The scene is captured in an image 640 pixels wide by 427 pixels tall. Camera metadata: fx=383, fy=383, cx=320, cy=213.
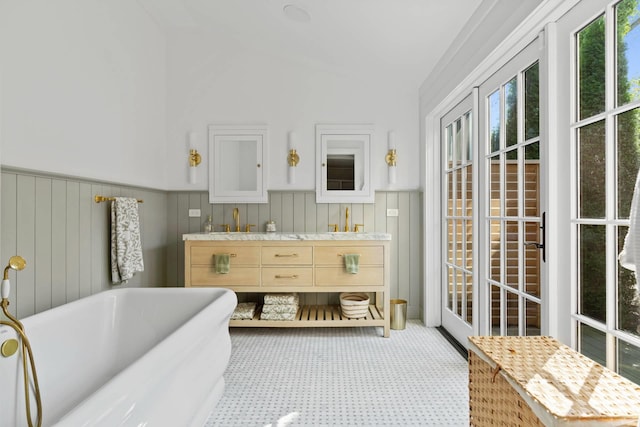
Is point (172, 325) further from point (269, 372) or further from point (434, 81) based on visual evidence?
point (434, 81)

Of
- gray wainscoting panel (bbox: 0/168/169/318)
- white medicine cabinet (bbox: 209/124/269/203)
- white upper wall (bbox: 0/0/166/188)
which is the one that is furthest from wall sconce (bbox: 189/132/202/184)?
gray wainscoting panel (bbox: 0/168/169/318)

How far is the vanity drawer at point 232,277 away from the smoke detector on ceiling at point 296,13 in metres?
Result: 2.00

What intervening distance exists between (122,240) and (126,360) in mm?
923

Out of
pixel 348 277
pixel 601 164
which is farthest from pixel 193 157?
pixel 601 164

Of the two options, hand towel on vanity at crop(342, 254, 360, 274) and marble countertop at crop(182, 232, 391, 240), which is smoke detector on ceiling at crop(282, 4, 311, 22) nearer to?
marble countertop at crop(182, 232, 391, 240)

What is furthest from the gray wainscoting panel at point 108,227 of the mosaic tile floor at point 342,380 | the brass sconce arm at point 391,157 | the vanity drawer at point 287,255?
the mosaic tile floor at point 342,380

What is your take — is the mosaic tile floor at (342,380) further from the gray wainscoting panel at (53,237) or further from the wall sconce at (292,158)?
the wall sconce at (292,158)

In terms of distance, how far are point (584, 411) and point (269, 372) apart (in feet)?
6.33

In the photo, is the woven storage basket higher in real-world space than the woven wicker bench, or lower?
lower

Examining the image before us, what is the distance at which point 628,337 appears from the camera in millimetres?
1329

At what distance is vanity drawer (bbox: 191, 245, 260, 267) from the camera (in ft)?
10.4

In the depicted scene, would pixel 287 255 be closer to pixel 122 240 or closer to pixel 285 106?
pixel 122 240

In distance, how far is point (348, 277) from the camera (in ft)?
10.4

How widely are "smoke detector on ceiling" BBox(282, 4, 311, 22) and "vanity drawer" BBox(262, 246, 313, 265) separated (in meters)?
1.79
